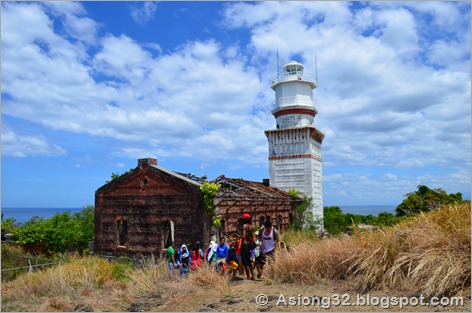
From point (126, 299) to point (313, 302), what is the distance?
4.28m

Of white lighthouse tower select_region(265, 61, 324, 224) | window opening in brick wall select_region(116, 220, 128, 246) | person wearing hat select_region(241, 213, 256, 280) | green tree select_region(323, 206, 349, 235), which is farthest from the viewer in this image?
green tree select_region(323, 206, 349, 235)

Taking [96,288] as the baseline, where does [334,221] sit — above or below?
above

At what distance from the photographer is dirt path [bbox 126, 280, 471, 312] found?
6.60 meters

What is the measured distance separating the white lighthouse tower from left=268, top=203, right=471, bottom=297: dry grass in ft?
65.6

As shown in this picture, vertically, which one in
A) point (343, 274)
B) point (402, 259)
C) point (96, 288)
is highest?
point (402, 259)

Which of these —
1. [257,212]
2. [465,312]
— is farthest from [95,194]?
[465,312]

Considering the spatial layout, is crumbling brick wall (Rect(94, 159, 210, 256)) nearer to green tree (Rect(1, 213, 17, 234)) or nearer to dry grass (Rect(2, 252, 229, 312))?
dry grass (Rect(2, 252, 229, 312))

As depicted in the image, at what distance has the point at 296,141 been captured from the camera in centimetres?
2931

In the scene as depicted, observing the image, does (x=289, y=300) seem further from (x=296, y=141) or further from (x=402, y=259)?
(x=296, y=141)

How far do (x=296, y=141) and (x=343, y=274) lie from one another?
70.7ft

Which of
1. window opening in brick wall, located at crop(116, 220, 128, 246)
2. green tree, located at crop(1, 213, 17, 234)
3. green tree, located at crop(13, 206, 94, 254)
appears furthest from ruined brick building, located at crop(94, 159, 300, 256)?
green tree, located at crop(1, 213, 17, 234)

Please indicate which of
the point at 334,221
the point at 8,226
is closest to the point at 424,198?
the point at 334,221

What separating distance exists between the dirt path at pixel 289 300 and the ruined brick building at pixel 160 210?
32.0 feet

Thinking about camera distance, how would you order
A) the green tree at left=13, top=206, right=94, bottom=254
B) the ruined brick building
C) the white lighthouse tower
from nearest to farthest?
the ruined brick building
the green tree at left=13, top=206, right=94, bottom=254
the white lighthouse tower
